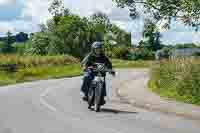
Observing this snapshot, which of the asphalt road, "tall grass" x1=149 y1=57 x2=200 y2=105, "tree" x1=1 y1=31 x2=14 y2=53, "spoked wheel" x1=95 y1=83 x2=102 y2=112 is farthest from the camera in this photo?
"tree" x1=1 y1=31 x2=14 y2=53

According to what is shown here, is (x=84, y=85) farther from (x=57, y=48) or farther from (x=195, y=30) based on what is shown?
(x=57, y=48)

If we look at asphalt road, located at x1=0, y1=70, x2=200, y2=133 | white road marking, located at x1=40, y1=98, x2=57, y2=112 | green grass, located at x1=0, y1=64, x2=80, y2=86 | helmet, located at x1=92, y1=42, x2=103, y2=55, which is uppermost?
helmet, located at x1=92, y1=42, x2=103, y2=55

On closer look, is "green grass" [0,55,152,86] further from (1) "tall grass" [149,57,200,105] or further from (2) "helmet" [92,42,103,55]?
(2) "helmet" [92,42,103,55]

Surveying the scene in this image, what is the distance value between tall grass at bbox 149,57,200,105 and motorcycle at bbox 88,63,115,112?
3.76 m

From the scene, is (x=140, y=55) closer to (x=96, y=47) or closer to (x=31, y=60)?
(x=31, y=60)

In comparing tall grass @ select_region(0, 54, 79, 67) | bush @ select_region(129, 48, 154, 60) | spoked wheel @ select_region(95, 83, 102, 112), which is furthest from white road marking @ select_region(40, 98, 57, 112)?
bush @ select_region(129, 48, 154, 60)

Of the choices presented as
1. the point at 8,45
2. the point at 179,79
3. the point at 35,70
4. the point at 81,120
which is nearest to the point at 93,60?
the point at 81,120

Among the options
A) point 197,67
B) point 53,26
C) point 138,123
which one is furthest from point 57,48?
point 138,123

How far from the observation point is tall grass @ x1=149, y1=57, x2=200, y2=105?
819 inches

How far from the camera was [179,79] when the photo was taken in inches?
889

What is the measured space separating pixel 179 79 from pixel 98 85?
6048mm

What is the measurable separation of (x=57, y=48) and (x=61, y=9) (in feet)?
43.0

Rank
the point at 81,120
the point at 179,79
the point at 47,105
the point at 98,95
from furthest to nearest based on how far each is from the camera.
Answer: the point at 179,79
the point at 47,105
the point at 98,95
the point at 81,120

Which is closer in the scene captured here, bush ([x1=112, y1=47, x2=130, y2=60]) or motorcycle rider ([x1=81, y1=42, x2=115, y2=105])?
motorcycle rider ([x1=81, y1=42, x2=115, y2=105])
